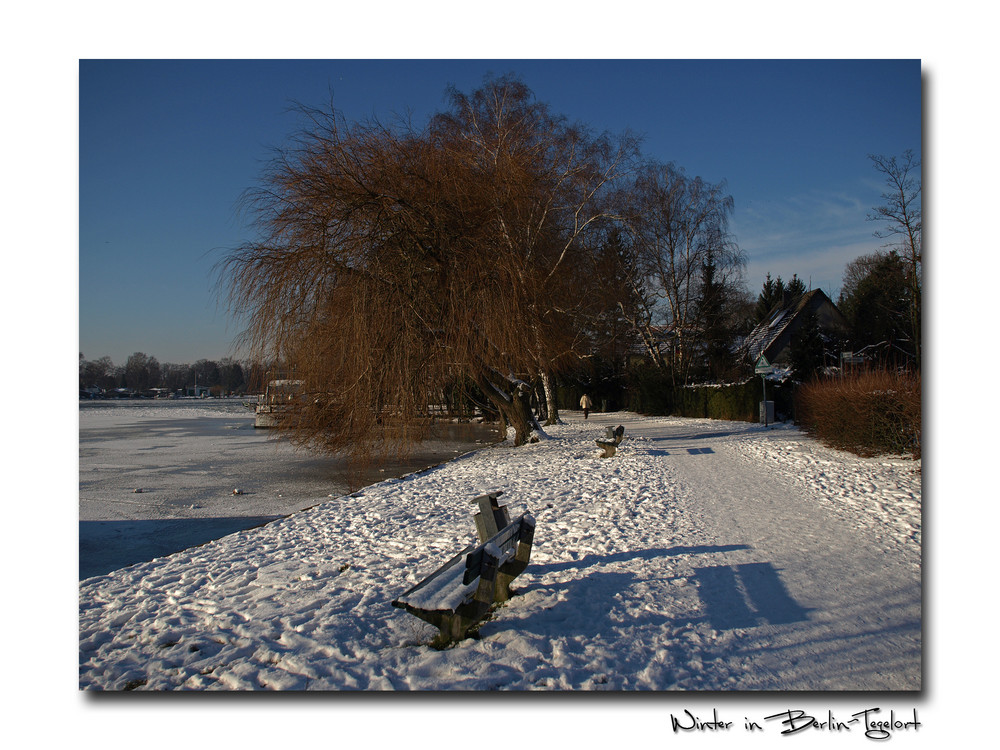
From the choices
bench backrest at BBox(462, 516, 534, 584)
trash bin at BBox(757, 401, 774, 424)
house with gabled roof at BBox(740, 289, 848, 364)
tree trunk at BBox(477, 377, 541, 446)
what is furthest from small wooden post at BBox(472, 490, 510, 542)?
trash bin at BBox(757, 401, 774, 424)

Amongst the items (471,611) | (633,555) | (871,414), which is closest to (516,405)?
(871,414)

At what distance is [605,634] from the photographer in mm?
3408

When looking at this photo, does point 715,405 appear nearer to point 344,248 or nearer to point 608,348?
point 608,348

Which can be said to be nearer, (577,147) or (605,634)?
(605,634)

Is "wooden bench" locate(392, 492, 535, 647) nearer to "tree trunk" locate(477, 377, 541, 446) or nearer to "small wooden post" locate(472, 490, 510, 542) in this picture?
"small wooden post" locate(472, 490, 510, 542)

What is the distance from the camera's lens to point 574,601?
3.94 metres

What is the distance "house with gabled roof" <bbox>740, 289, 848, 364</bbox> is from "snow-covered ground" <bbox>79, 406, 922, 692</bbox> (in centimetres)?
207

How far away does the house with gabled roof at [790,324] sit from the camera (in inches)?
306

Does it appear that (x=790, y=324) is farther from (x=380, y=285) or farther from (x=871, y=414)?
(x=380, y=285)

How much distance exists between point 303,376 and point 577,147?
31.4 ft

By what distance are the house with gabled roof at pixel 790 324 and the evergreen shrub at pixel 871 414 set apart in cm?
84

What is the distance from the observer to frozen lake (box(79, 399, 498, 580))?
6.44 m

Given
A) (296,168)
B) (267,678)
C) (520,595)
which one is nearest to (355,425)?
(296,168)

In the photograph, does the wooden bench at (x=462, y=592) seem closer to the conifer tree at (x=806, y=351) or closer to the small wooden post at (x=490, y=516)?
the small wooden post at (x=490, y=516)
